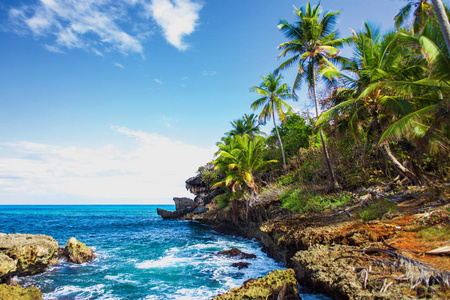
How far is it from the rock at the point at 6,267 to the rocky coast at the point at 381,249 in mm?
8880

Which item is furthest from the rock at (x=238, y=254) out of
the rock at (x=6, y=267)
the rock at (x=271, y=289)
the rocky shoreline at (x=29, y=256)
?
the rock at (x=6, y=267)

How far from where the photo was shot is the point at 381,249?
490 cm

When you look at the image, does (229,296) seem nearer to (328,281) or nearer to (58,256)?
(328,281)

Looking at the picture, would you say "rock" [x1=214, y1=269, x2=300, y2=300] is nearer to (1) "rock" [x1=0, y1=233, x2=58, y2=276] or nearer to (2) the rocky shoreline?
(2) the rocky shoreline

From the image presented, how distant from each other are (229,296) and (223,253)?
8.79 metres

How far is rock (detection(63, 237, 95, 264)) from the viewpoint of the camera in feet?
40.2

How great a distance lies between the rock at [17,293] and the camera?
5.75 meters

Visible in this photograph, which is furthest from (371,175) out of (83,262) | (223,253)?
(83,262)

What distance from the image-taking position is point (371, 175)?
41.1 feet

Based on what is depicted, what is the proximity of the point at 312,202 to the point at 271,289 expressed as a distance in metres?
7.79

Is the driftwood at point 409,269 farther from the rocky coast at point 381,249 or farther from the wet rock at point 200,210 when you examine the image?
the wet rock at point 200,210

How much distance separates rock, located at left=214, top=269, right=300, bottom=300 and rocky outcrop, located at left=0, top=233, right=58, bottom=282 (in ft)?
28.8

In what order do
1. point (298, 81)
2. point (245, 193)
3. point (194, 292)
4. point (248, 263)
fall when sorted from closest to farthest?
point (194, 292) < point (248, 263) < point (298, 81) < point (245, 193)

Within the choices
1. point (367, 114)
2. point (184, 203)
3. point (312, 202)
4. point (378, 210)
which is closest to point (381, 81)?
point (367, 114)
